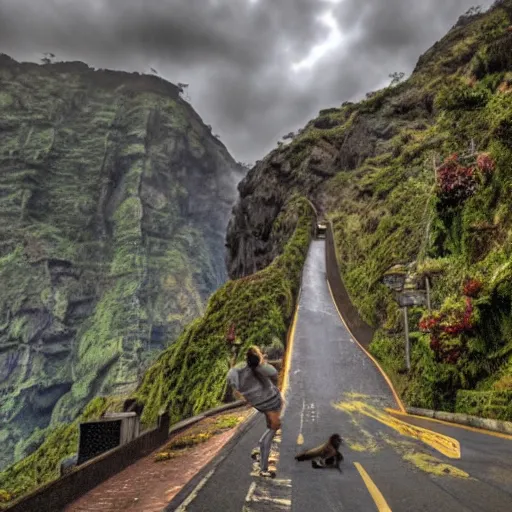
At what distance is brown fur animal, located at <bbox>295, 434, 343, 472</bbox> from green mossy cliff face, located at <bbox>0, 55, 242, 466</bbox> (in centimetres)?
9475

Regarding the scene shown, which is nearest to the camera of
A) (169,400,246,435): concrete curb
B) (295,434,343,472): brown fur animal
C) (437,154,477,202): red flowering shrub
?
(295,434,343,472): brown fur animal

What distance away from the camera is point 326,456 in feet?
21.6

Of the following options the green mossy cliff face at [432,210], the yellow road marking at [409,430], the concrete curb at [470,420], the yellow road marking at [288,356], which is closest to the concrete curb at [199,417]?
the yellow road marking at [288,356]

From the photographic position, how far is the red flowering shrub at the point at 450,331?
10180 mm

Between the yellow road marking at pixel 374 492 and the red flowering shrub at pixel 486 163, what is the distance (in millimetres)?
11698

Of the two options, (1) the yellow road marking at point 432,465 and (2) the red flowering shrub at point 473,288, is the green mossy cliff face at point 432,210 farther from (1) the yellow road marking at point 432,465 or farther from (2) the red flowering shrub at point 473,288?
(1) the yellow road marking at point 432,465

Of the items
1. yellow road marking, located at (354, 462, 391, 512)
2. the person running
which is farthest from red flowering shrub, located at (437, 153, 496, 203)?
the person running

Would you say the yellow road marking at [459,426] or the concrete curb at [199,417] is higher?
the yellow road marking at [459,426]

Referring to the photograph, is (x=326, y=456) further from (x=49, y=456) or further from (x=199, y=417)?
(x=49, y=456)

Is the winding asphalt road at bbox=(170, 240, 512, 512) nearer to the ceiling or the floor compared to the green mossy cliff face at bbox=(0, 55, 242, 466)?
nearer to the floor

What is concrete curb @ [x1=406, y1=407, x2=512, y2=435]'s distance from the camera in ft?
26.0

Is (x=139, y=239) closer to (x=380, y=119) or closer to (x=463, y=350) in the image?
(x=380, y=119)

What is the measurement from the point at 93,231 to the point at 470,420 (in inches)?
6019

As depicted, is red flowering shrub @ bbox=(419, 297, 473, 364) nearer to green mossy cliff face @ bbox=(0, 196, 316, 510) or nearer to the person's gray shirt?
the person's gray shirt
